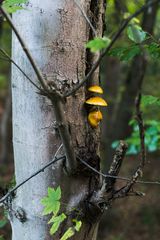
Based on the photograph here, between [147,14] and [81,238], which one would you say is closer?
[81,238]

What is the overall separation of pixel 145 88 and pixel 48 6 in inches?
283

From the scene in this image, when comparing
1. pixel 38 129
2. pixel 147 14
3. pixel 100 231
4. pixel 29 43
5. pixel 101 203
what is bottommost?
pixel 100 231

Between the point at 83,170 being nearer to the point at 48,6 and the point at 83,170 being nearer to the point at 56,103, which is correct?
the point at 56,103

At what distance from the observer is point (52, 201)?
1220mm

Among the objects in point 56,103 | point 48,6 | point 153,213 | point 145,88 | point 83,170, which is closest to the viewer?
point 56,103

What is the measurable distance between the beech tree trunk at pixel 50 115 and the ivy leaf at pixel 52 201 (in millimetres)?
60

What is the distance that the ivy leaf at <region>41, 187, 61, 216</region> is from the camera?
1.22m

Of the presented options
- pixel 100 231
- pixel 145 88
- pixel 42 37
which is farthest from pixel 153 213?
pixel 42 37

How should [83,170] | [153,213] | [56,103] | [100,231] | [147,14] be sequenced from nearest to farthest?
[56,103]
[83,170]
[147,14]
[100,231]
[153,213]

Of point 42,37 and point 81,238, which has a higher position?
point 42,37

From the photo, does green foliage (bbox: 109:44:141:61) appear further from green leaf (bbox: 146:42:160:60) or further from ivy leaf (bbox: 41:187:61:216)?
ivy leaf (bbox: 41:187:61:216)

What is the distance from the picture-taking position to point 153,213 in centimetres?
644

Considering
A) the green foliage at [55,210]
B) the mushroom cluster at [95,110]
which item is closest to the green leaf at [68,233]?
the green foliage at [55,210]

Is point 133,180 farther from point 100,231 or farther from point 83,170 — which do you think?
point 100,231
